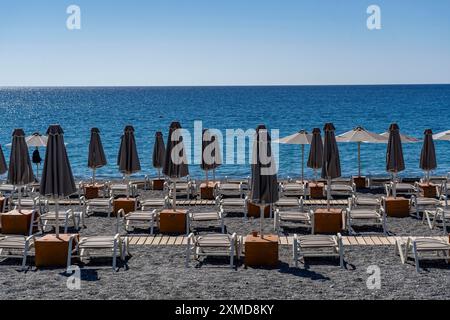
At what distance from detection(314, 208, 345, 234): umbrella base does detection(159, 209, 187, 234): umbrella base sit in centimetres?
297

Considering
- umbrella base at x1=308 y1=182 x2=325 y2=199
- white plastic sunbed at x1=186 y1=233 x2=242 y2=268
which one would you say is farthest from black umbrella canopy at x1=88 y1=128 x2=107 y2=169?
white plastic sunbed at x1=186 y1=233 x2=242 y2=268

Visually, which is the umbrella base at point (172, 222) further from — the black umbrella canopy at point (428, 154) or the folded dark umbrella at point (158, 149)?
the black umbrella canopy at point (428, 154)

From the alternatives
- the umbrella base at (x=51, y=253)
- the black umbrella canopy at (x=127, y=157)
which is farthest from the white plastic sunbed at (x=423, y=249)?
the black umbrella canopy at (x=127, y=157)

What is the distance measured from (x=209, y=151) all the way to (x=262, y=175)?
5.55 meters

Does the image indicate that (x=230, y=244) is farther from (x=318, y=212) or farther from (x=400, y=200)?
(x=400, y=200)

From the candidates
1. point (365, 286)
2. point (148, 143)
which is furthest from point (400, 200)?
point (148, 143)

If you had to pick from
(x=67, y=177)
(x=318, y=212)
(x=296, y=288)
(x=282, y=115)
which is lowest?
(x=296, y=288)

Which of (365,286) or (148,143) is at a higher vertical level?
(148,143)

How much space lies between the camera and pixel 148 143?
53062mm

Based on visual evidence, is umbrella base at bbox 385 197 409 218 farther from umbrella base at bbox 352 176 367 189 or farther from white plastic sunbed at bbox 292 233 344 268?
umbrella base at bbox 352 176 367 189

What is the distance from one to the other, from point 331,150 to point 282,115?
240ft

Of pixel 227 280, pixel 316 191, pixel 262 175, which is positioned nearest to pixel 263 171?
pixel 262 175

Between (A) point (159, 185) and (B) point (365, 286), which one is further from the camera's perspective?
(A) point (159, 185)

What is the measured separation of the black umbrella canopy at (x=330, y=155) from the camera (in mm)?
12328
